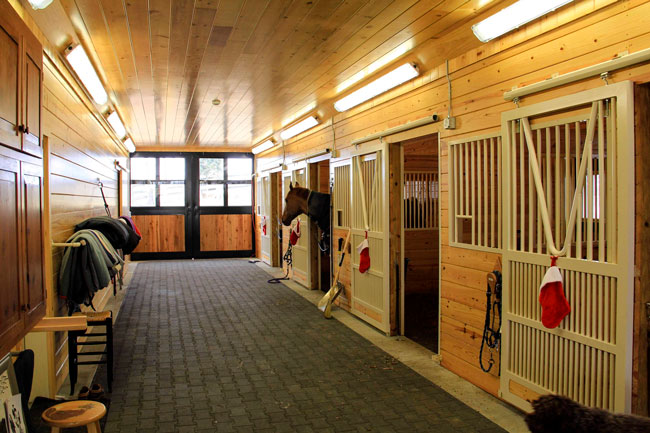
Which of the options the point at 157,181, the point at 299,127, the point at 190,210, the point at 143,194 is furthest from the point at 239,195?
the point at 299,127

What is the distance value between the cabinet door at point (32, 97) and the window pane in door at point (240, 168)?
9.65 meters

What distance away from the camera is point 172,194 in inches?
460

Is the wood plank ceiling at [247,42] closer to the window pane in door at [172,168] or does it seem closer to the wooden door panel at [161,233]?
the window pane in door at [172,168]

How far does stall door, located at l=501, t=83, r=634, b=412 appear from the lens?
2.35m

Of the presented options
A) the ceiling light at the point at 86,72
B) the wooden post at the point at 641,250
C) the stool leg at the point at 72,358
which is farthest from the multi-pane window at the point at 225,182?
the wooden post at the point at 641,250

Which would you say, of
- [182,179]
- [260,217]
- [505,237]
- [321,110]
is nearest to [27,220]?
[505,237]

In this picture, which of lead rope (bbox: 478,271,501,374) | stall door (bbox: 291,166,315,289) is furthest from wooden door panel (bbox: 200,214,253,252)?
lead rope (bbox: 478,271,501,374)

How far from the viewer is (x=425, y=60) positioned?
3979 millimetres

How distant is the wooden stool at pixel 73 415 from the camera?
217cm

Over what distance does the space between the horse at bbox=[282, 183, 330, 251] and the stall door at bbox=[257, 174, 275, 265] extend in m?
3.05

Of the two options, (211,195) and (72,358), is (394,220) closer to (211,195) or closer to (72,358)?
(72,358)

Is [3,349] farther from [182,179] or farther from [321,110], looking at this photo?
[182,179]

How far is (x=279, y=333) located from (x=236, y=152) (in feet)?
24.8

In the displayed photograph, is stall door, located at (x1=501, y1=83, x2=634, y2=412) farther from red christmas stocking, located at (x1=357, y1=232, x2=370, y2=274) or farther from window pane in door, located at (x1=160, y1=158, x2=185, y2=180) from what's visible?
window pane in door, located at (x1=160, y1=158, x2=185, y2=180)
